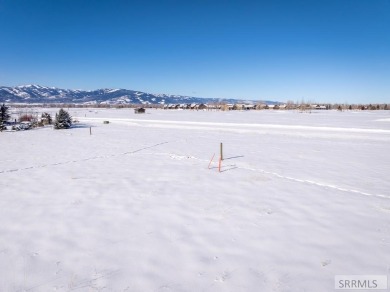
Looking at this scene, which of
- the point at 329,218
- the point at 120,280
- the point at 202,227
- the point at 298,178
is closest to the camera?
the point at 120,280

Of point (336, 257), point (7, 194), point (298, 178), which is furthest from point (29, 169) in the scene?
point (336, 257)

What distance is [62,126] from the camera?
34906mm

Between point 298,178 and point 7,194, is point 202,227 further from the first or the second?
point 7,194

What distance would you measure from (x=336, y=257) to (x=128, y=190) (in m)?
6.84
